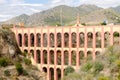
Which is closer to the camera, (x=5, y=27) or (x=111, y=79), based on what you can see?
(x=111, y=79)

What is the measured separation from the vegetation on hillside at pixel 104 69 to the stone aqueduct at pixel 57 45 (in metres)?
13.5

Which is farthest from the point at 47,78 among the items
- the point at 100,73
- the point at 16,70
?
the point at 100,73

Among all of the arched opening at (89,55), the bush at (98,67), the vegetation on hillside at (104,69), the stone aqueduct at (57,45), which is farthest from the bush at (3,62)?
the bush at (98,67)

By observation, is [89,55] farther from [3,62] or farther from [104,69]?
[104,69]

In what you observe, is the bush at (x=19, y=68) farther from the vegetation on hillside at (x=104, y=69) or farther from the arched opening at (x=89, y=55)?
the vegetation on hillside at (x=104, y=69)

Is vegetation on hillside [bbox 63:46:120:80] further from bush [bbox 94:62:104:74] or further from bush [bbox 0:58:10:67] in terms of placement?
bush [bbox 0:58:10:67]

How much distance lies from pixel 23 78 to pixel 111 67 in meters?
30.9

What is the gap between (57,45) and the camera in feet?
305

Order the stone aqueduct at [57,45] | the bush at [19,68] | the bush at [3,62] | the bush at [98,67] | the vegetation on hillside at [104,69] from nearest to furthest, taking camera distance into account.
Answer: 1. the vegetation on hillside at [104,69]
2. the bush at [98,67]
3. the stone aqueduct at [57,45]
4. the bush at [19,68]
5. the bush at [3,62]

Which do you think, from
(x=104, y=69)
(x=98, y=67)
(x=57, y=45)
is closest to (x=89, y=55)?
(x=57, y=45)

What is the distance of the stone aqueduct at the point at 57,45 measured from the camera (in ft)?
282

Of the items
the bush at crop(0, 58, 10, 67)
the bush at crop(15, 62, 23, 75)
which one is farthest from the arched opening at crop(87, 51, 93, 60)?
the bush at crop(0, 58, 10, 67)

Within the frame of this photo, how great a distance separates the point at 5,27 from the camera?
102812 mm

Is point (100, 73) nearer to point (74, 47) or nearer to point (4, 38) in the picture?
point (74, 47)
